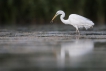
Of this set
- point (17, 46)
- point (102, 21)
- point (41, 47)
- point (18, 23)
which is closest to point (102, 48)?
point (41, 47)

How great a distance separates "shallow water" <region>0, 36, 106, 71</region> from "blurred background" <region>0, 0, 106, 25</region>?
406 inches

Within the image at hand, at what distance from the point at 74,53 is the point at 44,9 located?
1313 cm

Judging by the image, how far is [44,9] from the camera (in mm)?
21766

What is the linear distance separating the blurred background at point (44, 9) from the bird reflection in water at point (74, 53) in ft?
35.3

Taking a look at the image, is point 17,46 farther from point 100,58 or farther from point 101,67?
point 101,67

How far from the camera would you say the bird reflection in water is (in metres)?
7.62

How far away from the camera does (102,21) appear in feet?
71.4

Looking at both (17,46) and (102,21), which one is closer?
(17,46)

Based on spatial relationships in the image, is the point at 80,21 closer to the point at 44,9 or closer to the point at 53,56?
the point at 53,56

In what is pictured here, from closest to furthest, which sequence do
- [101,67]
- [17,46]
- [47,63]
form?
[101,67] → [47,63] → [17,46]

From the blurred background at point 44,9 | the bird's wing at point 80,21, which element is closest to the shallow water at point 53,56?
the bird's wing at point 80,21

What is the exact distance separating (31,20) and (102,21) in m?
4.37

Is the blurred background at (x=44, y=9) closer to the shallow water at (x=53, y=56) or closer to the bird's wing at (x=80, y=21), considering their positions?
the bird's wing at (x=80, y=21)

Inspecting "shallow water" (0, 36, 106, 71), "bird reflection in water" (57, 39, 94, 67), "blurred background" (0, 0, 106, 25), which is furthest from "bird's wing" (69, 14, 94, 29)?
"blurred background" (0, 0, 106, 25)
